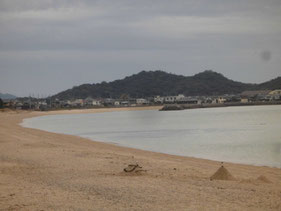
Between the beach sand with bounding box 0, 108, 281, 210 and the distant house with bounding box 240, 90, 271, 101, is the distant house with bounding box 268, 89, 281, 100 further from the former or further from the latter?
the beach sand with bounding box 0, 108, 281, 210

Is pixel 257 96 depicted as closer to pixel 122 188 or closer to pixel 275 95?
pixel 275 95

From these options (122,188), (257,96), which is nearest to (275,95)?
(257,96)

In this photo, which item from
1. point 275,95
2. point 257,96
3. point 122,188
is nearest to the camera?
point 122,188

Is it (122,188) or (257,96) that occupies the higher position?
(257,96)

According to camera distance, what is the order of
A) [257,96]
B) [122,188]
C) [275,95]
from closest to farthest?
[122,188] → [275,95] → [257,96]

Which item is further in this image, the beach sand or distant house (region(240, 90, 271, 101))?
distant house (region(240, 90, 271, 101))

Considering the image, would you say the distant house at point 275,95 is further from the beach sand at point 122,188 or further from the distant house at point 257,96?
the beach sand at point 122,188

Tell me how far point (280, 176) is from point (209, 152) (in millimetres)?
8838

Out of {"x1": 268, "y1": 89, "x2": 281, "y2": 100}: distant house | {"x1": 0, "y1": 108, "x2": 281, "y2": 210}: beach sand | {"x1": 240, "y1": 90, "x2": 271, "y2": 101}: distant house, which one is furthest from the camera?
{"x1": 240, "y1": 90, "x2": 271, "y2": 101}: distant house

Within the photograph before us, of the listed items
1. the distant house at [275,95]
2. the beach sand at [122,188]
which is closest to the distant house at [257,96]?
the distant house at [275,95]

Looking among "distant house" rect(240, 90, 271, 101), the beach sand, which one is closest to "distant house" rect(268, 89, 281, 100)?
"distant house" rect(240, 90, 271, 101)

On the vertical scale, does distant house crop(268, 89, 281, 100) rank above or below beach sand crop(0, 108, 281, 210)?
above

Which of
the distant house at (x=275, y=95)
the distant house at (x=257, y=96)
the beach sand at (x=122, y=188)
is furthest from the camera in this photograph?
the distant house at (x=257, y=96)

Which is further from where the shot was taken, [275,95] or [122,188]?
[275,95]
